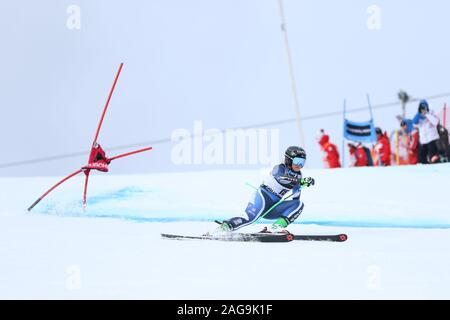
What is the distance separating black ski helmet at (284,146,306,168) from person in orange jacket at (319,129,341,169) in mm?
7202

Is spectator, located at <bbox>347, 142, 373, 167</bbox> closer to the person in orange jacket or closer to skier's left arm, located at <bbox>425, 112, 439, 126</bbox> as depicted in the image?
the person in orange jacket

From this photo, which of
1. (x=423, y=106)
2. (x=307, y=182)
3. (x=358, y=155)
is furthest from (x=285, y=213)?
(x=358, y=155)

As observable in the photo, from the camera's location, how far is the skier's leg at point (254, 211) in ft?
21.3

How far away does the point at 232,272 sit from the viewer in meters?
5.14

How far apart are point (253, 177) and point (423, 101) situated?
2.79 m

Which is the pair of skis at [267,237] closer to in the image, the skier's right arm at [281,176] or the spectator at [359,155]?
the skier's right arm at [281,176]

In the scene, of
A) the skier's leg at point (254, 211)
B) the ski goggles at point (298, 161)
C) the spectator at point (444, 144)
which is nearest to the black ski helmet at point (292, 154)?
the ski goggles at point (298, 161)

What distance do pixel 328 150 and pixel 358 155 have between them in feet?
1.89

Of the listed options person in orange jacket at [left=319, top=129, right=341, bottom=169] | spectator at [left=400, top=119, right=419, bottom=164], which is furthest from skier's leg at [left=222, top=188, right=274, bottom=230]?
person in orange jacket at [left=319, top=129, right=341, bottom=169]

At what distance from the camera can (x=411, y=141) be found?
1212 centimetres

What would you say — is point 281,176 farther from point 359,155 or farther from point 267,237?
point 359,155
